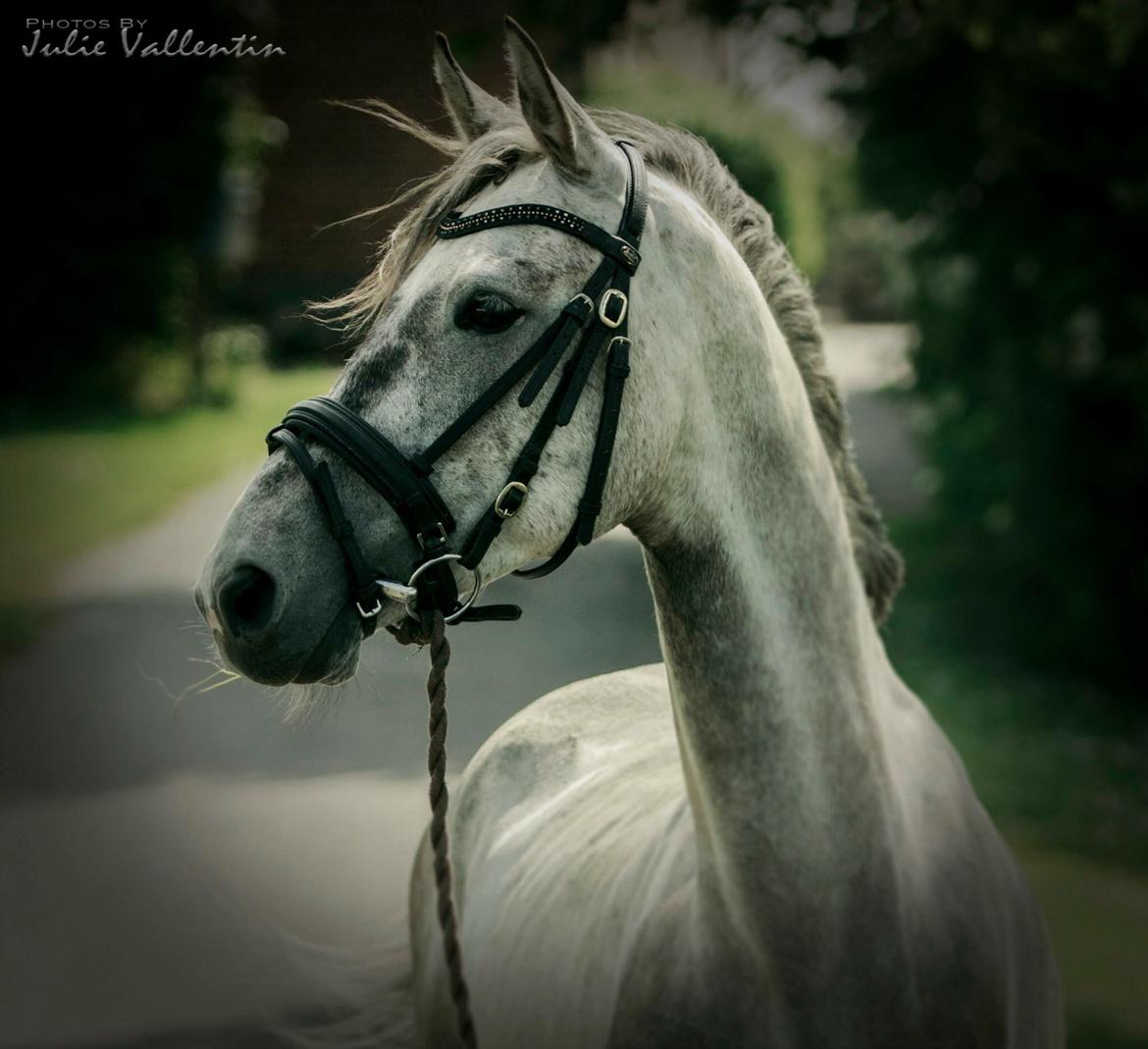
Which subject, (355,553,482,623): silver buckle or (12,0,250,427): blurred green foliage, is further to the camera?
(12,0,250,427): blurred green foliage

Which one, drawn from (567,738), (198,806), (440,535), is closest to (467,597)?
(440,535)

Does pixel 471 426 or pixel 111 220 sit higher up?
pixel 111 220

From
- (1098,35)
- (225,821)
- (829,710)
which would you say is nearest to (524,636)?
(225,821)

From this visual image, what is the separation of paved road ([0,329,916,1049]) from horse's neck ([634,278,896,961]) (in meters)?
0.60

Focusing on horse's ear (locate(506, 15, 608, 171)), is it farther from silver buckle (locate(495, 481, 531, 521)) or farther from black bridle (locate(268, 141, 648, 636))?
silver buckle (locate(495, 481, 531, 521))

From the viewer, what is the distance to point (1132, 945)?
4.11m

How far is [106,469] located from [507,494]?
9742 millimetres

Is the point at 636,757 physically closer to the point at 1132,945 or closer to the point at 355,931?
the point at 355,931

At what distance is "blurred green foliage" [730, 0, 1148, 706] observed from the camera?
16.8 feet

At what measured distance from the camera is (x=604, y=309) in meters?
1.62

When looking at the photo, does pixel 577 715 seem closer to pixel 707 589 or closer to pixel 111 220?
pixel 707 589

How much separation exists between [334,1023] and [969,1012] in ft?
5.55

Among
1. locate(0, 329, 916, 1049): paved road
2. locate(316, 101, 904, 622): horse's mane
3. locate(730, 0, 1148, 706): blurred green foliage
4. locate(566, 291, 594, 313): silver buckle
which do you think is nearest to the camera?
locate(566, 291, 594, 313): silver buckle
